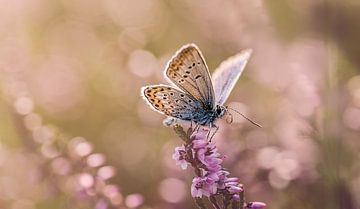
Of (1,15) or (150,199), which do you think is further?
(1,15)

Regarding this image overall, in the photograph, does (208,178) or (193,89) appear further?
(193,89)

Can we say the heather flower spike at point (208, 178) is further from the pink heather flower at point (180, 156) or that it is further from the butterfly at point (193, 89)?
the butterfly at point (193, 89)

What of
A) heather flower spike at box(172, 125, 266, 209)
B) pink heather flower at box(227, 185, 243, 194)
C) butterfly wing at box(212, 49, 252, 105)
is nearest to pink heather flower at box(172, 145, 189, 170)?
heather flower spike at box(172, 125, 266, 209)

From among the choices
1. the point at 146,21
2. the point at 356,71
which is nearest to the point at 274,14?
the point at 356,71

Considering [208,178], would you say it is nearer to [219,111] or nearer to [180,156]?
[180,156]

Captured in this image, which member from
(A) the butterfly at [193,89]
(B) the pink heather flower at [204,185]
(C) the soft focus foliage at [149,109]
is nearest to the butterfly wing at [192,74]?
(A) the butterfly at [193,89]

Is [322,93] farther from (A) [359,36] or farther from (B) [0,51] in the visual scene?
(B) [0,51]

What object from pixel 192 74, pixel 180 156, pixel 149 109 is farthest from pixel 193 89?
pixel 149 109
